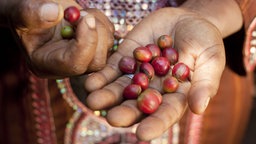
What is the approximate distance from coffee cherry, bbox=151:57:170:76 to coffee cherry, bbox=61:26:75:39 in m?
0.22

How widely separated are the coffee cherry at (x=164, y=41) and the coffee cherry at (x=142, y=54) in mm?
34

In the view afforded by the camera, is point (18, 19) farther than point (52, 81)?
No

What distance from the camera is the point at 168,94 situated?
110 cm

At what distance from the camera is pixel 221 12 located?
135 cm

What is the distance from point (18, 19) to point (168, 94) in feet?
1.18

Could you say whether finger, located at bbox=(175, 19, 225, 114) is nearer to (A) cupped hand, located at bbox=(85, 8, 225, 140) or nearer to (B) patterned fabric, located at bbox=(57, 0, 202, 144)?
(A) cupped hand, located at bbox=(85, 8, 225, 140)

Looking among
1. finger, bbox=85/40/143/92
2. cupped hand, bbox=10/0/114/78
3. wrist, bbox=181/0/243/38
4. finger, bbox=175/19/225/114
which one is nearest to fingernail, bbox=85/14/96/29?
cupped hand, bbox=10/0/114/78

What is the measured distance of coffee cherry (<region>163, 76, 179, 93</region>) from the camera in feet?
3.64

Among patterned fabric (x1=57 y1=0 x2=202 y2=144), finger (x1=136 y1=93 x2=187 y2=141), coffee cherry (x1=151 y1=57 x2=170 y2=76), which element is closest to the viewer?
finger (x1=136 y1=93 x2=187 y2=141)

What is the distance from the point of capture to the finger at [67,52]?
1.04 metres

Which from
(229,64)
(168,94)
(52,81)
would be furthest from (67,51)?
(229,64)

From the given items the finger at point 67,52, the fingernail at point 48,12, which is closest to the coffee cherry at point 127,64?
the finger at point 67,52

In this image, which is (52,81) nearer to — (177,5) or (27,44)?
(27,44)

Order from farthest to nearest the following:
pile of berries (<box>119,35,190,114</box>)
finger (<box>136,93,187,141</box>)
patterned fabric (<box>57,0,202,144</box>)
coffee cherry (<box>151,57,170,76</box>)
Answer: patterned fabric (<box>57,0,202,144</box>) < coffee cherry (<box>151,57,170,76</box>) < pile of berries (<box>119,35,190,114</box>) < finger (<box>136,93,187,141</box>)
